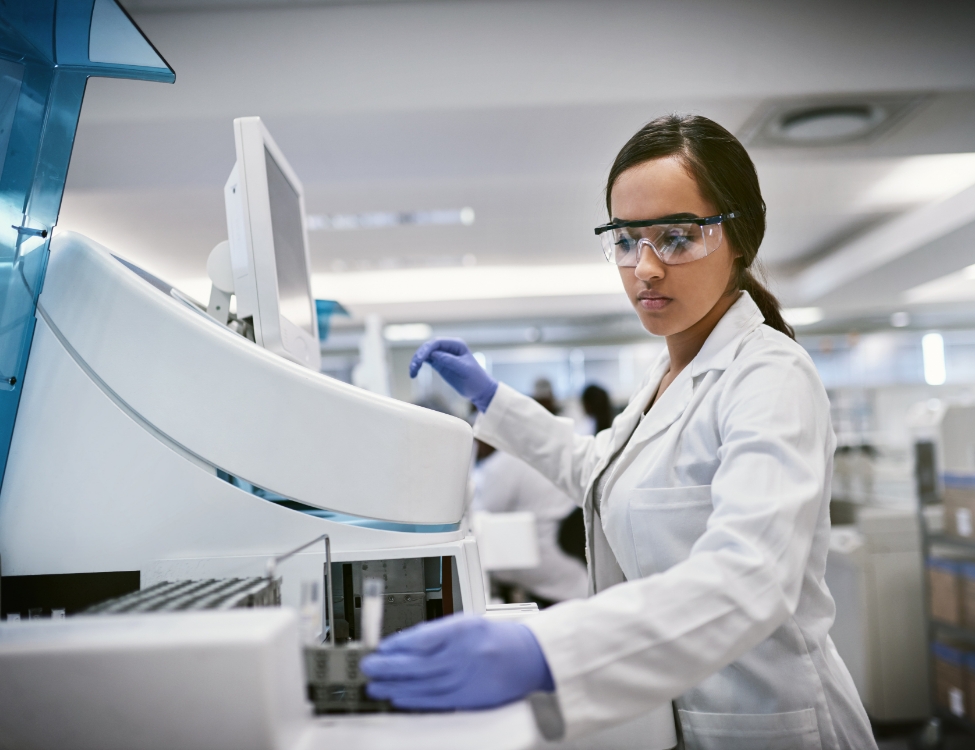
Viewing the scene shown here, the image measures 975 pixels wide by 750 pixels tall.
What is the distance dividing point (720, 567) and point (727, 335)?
44cm

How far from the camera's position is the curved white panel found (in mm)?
764

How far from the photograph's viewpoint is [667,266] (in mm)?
921

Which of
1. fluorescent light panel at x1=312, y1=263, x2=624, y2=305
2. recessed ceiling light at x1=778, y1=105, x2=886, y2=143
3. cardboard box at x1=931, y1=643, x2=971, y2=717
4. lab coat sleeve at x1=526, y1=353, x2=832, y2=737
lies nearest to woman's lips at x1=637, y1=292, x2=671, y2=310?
lab coat sleeve at x1=526, y1=353, x2=832, y2=737

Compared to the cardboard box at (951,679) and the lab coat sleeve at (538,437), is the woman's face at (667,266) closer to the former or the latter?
the lab coat sleeve at (538,437)

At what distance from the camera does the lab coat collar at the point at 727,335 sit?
922 mm

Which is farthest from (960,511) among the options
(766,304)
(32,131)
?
(32,131)

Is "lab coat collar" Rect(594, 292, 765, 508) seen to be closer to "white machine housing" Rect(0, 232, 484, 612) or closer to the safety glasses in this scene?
the safety glasses

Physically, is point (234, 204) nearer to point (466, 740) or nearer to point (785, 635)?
point (466, 740)

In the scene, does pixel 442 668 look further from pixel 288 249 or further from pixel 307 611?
pixel 288 249

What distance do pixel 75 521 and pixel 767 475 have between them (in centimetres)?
77

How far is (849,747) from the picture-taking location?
2.79 ft

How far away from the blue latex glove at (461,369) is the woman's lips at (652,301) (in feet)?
1.41

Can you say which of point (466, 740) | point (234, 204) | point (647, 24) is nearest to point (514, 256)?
point (647, 24)

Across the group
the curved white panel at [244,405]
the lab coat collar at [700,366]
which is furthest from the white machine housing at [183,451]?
the lab coat collar at [700,366]
